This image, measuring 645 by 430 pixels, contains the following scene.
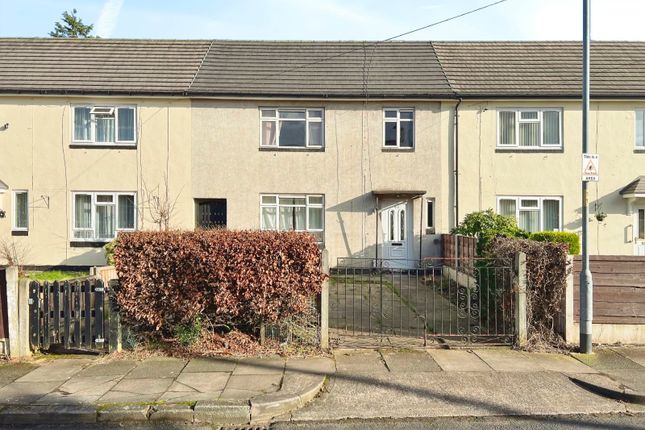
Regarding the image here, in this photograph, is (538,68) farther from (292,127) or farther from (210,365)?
(210,365)

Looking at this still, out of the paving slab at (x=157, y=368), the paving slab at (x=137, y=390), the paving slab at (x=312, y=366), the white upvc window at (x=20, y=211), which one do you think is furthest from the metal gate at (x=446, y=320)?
the white upvc window at (x=20, y=211)

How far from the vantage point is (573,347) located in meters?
7.06

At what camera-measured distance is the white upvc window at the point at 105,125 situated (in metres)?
15.6

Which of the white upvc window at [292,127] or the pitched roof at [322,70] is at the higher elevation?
the pitched roof at [322,70]

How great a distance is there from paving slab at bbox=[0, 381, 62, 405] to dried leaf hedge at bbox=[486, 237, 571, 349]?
6.38 meters

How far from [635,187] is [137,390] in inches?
599

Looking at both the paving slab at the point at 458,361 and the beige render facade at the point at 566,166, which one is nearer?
the paving slab at the point at 458,361

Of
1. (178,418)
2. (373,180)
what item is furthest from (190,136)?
(178,418)

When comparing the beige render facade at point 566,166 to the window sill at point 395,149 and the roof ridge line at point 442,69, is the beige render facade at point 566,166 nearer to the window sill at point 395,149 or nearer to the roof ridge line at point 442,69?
the roof ridge line at point 442,69

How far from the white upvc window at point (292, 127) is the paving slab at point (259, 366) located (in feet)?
33.3

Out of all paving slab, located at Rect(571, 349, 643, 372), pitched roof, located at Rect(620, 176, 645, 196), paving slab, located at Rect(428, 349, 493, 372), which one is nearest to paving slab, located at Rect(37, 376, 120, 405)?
paving slab, located at Rect(428, 349, 493, 372)

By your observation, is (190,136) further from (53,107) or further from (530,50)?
(530,50)

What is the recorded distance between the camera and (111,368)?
6223 millimetres

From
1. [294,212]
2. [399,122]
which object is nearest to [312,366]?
[294,212]
